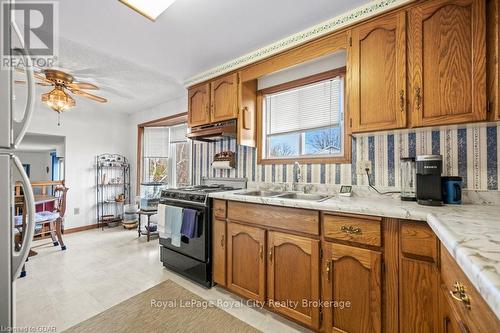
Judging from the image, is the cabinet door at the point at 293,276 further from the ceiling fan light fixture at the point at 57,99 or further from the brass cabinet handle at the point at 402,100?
the ceiling fan light fixture at the point at 57,99

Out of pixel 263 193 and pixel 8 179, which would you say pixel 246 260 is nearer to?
pixel 263 193

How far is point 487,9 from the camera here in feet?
4.18

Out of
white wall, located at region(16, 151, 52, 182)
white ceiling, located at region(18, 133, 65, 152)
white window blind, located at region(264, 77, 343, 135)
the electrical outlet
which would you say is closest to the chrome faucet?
white window blind, located at region(264, 77, 343, 135)

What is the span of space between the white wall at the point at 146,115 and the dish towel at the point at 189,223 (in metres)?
2.10

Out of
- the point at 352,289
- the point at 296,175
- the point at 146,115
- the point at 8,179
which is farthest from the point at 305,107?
the point at 146,115

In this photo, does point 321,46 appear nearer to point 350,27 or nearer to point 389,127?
point 350,27

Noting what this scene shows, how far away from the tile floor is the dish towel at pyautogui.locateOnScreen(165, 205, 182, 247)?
441 millimetres

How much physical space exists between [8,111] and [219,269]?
6.05ft

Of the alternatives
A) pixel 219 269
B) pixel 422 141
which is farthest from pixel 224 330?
pixel 422 141

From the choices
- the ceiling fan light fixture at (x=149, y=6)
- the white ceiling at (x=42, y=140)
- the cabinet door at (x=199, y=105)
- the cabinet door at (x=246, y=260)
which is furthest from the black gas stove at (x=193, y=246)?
the white ceiling at (x=42, y=140)

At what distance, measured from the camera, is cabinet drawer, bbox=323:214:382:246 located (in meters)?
1.29

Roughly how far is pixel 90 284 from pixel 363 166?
292 centimetres

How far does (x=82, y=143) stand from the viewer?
4.31m

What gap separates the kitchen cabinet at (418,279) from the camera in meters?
1.12
